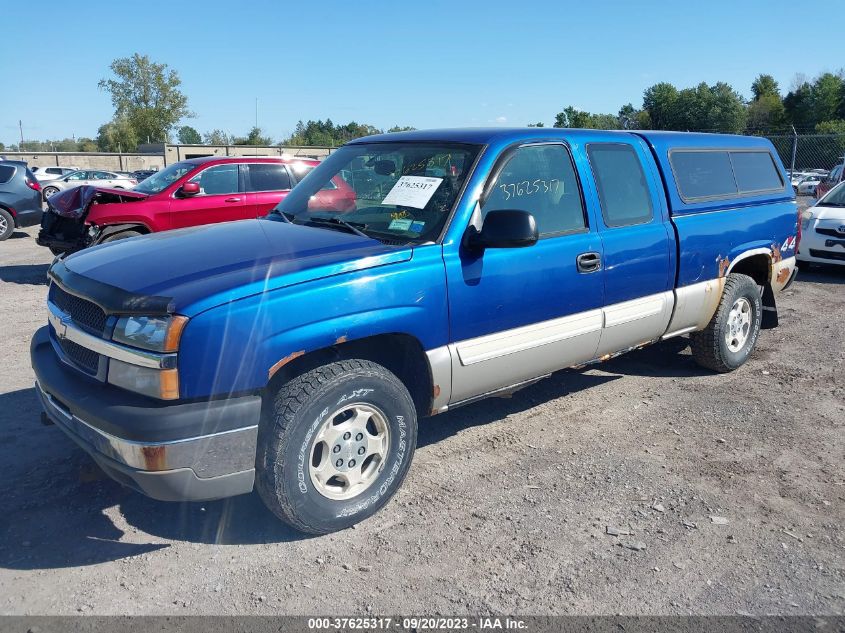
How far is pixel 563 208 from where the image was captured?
4.28 meters

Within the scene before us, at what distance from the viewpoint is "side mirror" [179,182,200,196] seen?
380 inches

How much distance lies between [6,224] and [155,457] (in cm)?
1426

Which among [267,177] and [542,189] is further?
[267,177]

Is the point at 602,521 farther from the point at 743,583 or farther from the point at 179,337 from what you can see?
the point at 179,337

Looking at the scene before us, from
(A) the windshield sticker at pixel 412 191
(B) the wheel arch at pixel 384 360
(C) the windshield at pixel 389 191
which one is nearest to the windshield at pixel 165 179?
(C) the windshield at pixel 389 191

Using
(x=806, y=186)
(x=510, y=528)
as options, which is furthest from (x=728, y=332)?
(x=806, y=186)

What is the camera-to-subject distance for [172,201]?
9.65 metres

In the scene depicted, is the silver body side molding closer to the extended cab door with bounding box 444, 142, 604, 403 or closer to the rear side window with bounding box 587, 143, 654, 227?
the extended cab door with bounding box 444, 142, 604, 403

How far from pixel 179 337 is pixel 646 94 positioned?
75.2 meters

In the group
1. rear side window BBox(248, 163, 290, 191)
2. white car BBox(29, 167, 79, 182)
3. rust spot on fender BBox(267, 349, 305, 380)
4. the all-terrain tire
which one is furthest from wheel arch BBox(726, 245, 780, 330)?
white car BBox(29, 167, 79, 182)

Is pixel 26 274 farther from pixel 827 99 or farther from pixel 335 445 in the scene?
pixel 827 99

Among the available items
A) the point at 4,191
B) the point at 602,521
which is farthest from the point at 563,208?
the point at 4,191

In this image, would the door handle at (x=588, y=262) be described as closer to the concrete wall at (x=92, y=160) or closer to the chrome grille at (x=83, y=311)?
the chrome grille at (x=83, y=311)

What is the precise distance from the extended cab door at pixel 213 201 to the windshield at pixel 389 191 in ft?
18.6
